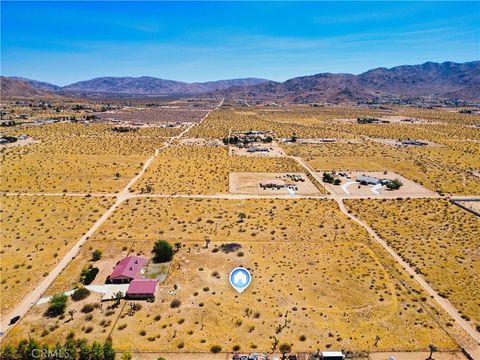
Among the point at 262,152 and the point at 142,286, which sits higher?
the point at 262,152

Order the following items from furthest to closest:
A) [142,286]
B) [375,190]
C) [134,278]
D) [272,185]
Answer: [272,185] < [375,190] < [134,278] < [142,286]

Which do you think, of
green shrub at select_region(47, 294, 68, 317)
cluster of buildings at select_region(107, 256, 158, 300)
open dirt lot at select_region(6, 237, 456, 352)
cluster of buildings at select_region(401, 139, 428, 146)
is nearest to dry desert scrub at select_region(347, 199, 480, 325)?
open dirt lot at select_region(6, 237, 456, 352)

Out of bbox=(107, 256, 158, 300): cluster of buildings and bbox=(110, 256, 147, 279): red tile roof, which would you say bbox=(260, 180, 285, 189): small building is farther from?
bbox=(110, 256, 147, 279): red tile roof

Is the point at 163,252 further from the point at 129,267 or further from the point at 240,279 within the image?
the point at 240,279

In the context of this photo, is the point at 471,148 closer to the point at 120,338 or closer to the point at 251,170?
the point at 251,170

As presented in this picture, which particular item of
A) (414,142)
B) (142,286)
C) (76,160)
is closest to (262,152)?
(76,160)

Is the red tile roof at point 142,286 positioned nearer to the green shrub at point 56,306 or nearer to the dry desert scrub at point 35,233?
the green shrub at point 56,306

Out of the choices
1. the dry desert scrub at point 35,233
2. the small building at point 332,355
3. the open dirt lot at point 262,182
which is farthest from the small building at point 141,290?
the open dirt lot at point 262,182
